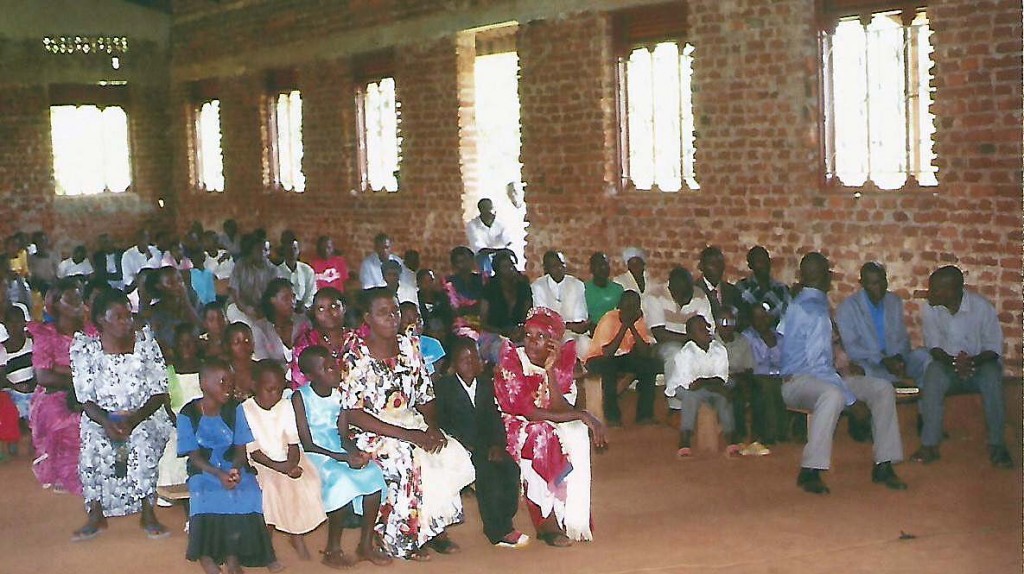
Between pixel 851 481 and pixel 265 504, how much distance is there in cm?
338

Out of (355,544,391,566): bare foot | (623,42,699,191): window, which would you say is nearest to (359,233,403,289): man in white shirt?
(623,42,699,191): window

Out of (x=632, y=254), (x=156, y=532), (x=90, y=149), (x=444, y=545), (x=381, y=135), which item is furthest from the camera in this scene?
(x=90, y=149)

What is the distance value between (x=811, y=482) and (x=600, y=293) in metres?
3.06

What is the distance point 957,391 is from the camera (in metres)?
8.09

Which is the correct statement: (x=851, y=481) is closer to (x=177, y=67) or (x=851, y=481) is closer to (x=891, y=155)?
(x=891, y=155)

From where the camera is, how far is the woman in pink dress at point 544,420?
636cm

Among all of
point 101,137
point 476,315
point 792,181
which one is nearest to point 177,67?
point 101,137

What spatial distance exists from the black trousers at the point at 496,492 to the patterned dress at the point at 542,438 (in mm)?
77

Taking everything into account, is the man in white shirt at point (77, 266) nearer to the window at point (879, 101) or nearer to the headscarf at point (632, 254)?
the headscarf at point (632, 254)

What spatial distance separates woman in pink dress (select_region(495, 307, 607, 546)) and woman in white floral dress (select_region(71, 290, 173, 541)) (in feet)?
5.96

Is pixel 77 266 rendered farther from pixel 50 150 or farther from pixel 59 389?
pixel 59 389

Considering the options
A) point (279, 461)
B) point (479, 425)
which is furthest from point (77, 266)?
point (479, 425)

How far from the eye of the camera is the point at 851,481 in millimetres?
7699

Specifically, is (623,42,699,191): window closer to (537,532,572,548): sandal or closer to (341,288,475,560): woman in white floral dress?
(537,532,572,548): sandal
